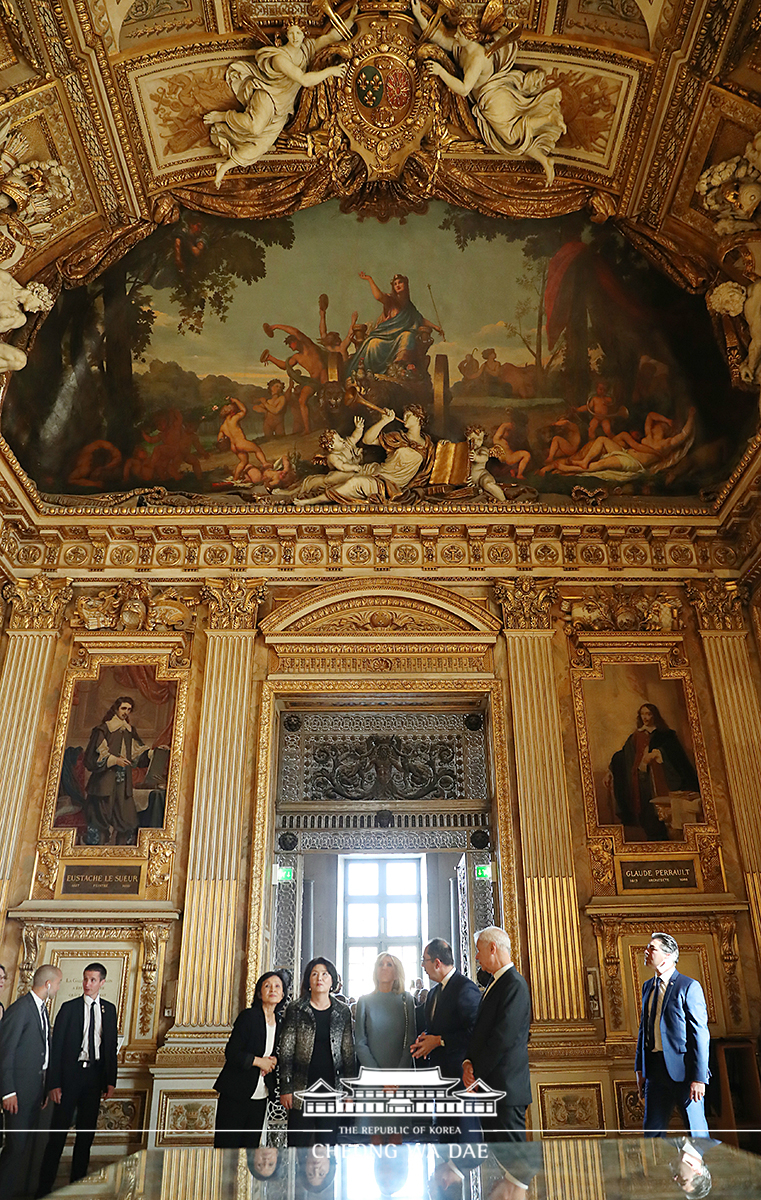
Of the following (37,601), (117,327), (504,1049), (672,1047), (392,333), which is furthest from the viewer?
(392,333)

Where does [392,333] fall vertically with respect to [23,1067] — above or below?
above

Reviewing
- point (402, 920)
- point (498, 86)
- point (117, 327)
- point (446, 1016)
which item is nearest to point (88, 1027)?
point (446, 1016)

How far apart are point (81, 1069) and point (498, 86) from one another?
10.0m

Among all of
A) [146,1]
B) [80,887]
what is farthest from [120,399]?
[80,887]

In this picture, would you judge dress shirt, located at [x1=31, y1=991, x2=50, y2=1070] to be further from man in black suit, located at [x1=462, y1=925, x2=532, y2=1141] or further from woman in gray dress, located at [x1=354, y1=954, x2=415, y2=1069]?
man in black suit, located at [x1=462, y1=925, x2=532, y2=1141]

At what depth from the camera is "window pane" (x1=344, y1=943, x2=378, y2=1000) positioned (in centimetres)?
1477

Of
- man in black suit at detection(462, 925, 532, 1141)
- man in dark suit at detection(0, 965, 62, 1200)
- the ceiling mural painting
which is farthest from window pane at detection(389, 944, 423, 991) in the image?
man in black suit at detection(462, 925, 532, 1141)

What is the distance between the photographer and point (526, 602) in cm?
1072

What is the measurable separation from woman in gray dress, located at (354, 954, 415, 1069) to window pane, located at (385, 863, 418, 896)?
922cm

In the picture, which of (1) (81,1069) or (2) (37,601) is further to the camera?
(2) (37,601)

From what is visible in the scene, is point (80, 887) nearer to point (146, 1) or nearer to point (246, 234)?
point (246, 234)

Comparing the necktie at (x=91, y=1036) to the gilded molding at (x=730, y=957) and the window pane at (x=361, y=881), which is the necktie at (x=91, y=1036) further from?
the window pane at (x=361, y=881)

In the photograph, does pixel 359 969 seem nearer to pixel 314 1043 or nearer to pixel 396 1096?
pixel 314 1043

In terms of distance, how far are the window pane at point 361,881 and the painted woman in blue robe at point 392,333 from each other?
29.7ft
